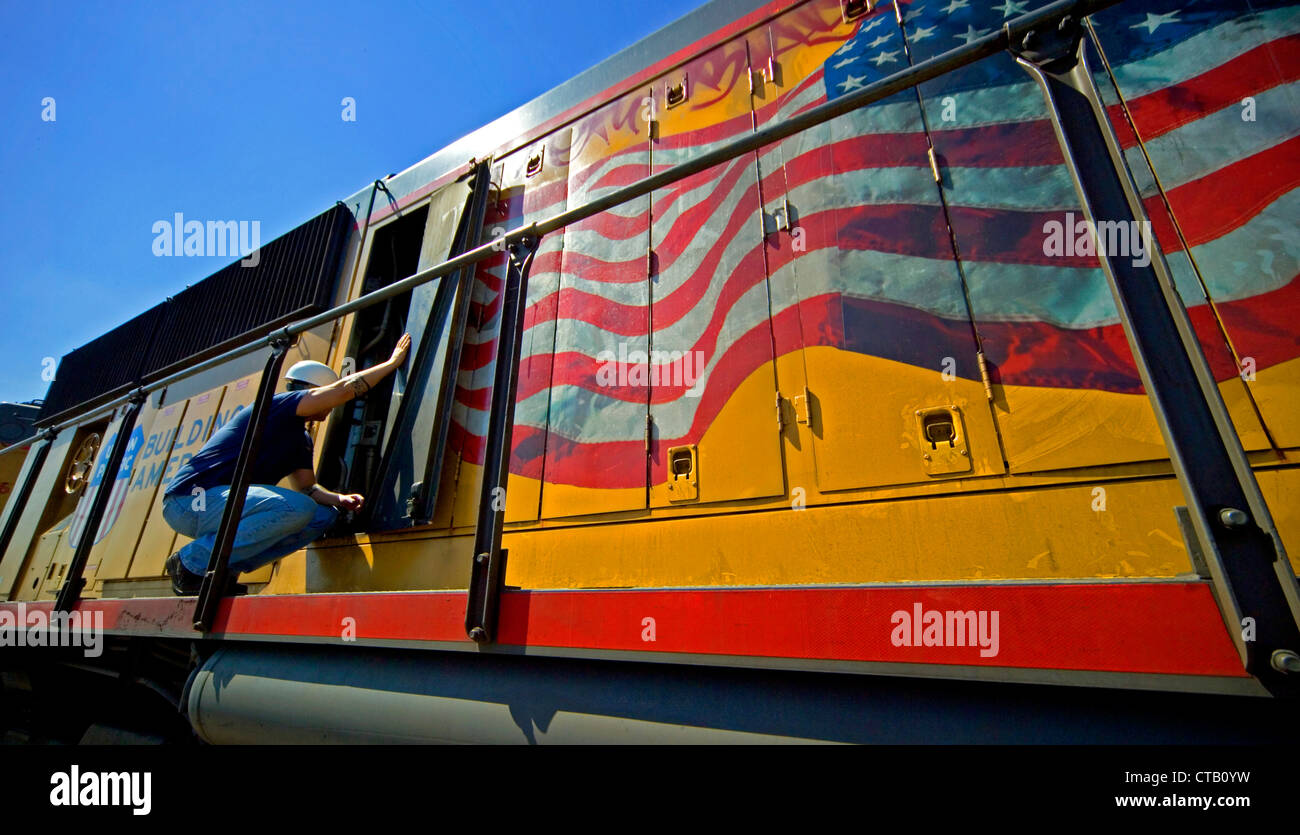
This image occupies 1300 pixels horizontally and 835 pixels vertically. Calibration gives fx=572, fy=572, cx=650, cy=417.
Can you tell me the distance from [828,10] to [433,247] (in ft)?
6.66

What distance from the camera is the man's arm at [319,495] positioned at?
95.6 inches

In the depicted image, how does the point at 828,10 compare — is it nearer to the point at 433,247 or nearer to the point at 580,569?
the point at 433,247

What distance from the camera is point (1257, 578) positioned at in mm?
602

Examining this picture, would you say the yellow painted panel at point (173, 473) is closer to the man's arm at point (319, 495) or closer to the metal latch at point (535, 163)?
the man's arm at point (319, 495)

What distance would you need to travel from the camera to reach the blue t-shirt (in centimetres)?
217

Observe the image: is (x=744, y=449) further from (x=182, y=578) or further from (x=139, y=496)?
(x=139, y=496)

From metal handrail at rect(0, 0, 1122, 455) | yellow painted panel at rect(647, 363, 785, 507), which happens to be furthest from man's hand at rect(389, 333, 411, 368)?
yellow painted panel at rect(647, 363, 785, 507)

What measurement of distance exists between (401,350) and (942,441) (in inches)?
84.8

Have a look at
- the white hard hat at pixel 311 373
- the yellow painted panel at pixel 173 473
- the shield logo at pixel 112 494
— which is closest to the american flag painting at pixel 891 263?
the white hard hat at pixel 311 373

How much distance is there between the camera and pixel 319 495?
2.43 metres
